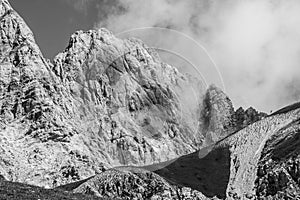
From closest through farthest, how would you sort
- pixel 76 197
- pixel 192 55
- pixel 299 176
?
pixel 76 197 → pixel 192 55 → pixel 299 176

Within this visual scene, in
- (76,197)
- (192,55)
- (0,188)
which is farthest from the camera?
(192,55)

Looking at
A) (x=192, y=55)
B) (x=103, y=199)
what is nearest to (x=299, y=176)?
(x=192, y=55)

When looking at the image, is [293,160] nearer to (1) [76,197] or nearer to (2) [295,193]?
(2) [295,193]

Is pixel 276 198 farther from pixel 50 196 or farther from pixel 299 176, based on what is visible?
pixel 50 196

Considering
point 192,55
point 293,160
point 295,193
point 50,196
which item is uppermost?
point 192,55

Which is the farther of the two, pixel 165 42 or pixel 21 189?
pixel 165 42

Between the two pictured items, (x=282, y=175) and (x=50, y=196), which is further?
(x=282, y=175)

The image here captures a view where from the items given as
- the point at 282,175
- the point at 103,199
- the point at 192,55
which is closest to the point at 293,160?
the point at 282,175

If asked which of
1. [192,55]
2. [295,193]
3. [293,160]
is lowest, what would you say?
[295,193]

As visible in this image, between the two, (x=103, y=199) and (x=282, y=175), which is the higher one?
(x=282, y=175)
